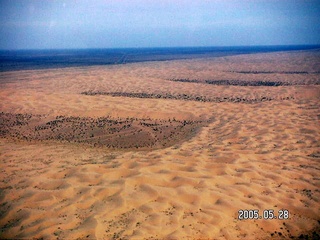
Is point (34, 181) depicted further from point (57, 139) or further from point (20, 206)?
point (57, 139)

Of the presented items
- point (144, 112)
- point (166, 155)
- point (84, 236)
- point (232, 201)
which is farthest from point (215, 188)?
point (144, 112)
